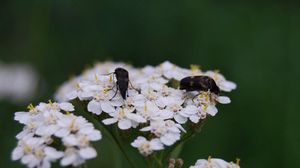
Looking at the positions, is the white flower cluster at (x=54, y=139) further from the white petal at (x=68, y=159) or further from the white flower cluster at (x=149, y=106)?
the white flower cluster at (x=149, y=106)

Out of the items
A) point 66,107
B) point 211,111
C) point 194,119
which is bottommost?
point 66,107

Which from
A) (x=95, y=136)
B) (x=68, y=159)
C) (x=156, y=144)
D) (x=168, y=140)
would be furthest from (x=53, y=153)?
(x=168, y=140)

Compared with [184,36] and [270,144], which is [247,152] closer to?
[270,144]

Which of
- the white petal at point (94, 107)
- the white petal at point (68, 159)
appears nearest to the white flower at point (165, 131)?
the white petal at point (94, 107)

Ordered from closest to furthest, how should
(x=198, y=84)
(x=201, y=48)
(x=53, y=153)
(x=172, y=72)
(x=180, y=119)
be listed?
(x=53, y=153) < (x=180, y=119) < (x=198, y=84) < (x=172, y=72) < (x=201, y=48)

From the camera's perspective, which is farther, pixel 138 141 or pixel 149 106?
pixel 149 106

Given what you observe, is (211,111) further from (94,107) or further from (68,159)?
(68,159)

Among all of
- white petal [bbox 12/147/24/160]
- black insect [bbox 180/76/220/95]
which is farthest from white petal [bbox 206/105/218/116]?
white petal [bbox 12/147/24/160]
